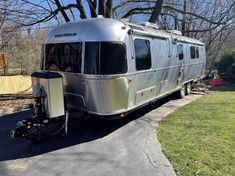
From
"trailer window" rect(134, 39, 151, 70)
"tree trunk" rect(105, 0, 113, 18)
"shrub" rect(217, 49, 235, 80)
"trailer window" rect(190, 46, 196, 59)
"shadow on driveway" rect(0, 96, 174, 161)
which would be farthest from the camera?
"shrub" rect(217, 49, 235, 80)

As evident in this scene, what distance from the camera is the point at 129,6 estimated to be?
14.6 meters

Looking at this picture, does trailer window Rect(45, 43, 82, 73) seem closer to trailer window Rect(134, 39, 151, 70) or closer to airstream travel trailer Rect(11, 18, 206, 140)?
airstream travel trailer Rect(11, 18, 206, 140)

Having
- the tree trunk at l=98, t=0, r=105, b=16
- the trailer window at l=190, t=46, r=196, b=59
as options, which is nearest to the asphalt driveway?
the tree trunk at l=98, t=0, r=105, b=16

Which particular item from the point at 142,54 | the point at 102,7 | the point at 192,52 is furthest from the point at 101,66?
the point at 192,52

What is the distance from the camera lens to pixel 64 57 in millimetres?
7270

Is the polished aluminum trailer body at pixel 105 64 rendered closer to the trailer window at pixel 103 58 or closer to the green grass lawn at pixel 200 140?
the trailer window at pixel 103 58

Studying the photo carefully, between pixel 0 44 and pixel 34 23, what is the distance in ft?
9.74

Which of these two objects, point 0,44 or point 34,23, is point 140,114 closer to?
point 34,23

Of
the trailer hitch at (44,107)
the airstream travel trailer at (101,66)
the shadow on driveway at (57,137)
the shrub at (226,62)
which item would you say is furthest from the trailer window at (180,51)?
the shrub at (226,62)

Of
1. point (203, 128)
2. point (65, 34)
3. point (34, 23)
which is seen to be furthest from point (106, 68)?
point (34, 23)

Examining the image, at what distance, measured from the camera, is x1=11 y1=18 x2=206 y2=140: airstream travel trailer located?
6.46m

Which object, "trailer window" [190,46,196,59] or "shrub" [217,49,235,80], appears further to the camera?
"shrub" [217,49,235,80]

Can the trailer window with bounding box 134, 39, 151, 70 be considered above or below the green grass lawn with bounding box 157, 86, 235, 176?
above

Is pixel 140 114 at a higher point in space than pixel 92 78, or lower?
lower
